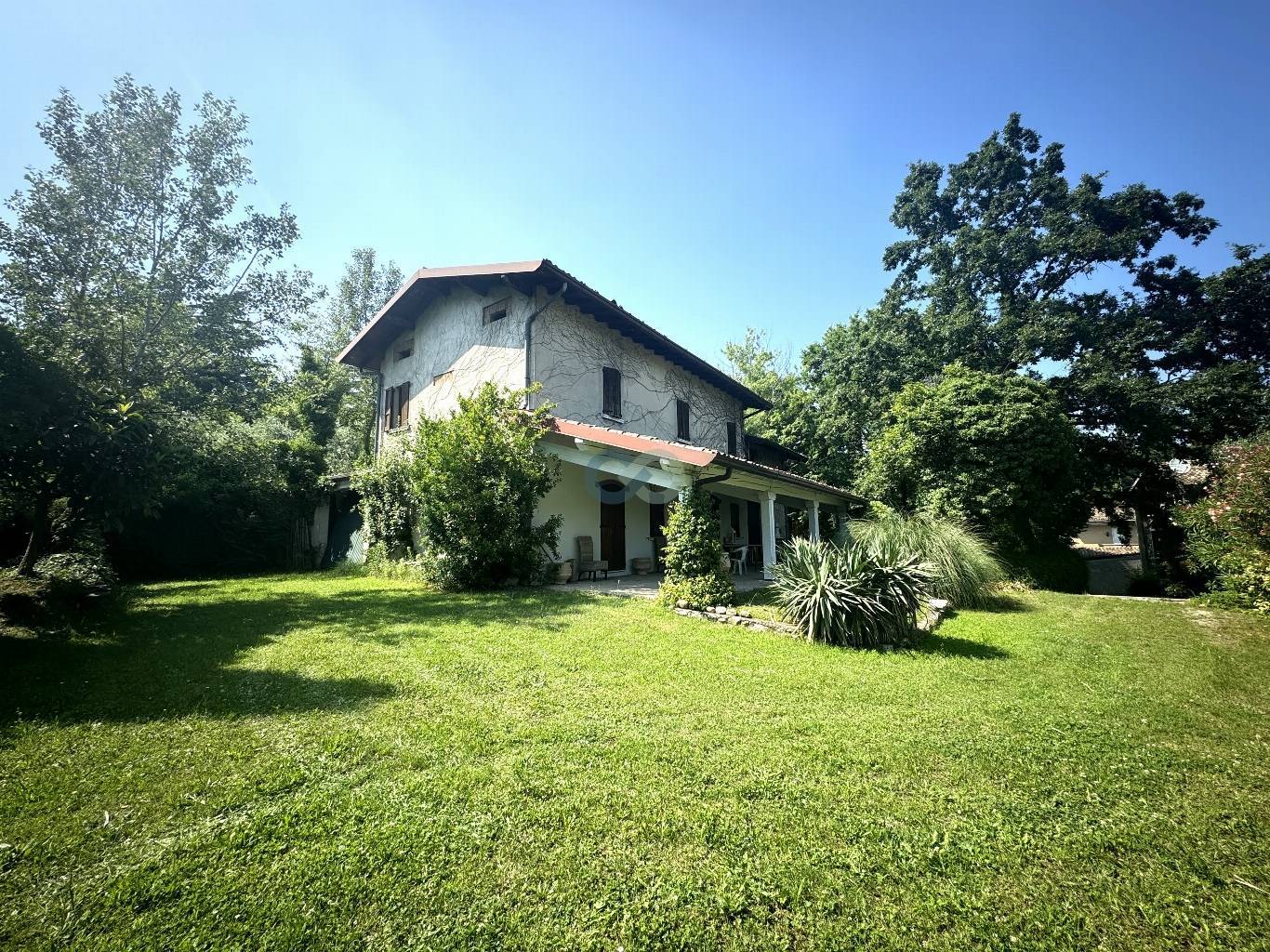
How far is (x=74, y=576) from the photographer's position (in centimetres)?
731

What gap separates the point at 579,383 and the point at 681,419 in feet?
15.3

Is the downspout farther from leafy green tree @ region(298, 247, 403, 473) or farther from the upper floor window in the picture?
the upper floor window

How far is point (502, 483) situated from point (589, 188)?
6.73m

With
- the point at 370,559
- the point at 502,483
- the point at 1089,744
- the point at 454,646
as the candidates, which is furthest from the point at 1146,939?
the point at 370,559

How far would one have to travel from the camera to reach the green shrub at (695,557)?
7.71 metres

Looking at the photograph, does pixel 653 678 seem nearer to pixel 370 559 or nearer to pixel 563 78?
pixel 563 78

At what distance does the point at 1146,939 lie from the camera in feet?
6.13

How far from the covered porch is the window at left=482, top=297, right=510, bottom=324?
11.2ft

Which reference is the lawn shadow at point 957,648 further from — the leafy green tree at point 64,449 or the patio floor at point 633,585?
the leafy green tree at point 64,449

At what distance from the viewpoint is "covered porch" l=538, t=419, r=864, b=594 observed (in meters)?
8.57

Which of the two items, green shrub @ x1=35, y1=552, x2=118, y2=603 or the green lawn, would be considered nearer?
the green lawn

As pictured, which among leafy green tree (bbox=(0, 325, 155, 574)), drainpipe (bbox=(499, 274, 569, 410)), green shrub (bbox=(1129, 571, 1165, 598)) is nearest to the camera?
leafy green tree (bbox=(0, 325, 155, 574))

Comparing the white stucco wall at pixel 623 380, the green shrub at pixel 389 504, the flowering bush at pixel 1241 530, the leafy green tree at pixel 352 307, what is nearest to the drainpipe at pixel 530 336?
the white stucco wall at pixel 623 380

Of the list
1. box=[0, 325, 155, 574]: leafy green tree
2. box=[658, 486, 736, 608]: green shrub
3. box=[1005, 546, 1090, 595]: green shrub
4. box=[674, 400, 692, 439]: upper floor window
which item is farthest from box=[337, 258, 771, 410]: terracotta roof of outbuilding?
box=[1005, 546, 1090, 595]: green shrub
